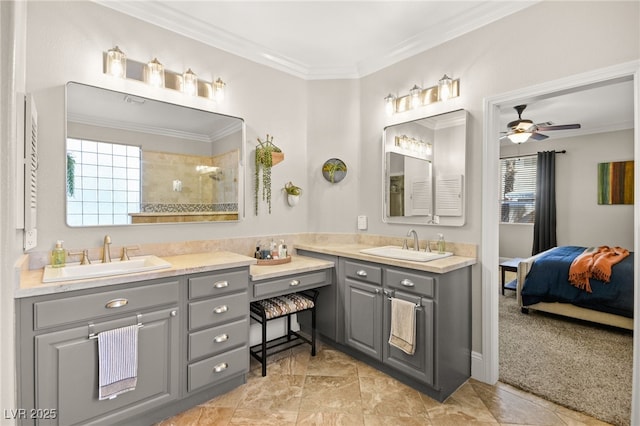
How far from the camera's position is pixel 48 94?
2027 mm

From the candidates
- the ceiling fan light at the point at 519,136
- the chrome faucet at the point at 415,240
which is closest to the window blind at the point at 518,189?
the ceiling fan light at the point at 519,136

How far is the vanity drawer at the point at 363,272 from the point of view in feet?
8.11

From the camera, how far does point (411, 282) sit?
7.39 ft

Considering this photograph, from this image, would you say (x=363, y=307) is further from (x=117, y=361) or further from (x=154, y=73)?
(x=154, y=73)

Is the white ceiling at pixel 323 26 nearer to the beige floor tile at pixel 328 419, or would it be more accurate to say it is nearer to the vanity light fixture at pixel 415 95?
the vanity light fixture at pixel 415 95

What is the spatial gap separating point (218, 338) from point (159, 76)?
192cm

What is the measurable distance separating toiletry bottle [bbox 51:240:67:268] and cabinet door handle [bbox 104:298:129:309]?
504 millimetres

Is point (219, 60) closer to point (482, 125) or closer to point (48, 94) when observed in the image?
point (48, 94)

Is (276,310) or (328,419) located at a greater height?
(276,310)

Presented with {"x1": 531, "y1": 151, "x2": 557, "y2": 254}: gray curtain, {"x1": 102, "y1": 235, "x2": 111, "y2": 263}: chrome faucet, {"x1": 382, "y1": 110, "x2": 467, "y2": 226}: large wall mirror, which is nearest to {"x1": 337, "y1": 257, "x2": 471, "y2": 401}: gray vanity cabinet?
{"x1": 382, "y1": 110, "x2": 467, "y2": 226}: large wall mirror

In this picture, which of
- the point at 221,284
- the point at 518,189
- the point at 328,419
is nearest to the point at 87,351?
the point at 221,284

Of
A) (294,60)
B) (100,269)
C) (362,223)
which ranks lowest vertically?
(100,269)

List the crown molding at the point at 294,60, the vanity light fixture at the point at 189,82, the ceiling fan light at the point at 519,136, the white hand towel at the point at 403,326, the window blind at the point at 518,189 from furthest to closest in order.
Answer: the window blind at the point at 518,189
the ceiling fan light at the point at 519,136
the vanity light fixture at the point at 189,82
the crown molding at the point at 294,60
the white hand towel at the point at 403,326

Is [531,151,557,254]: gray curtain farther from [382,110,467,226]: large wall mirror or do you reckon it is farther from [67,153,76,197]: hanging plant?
[67,153,76,197]: hanging plant
